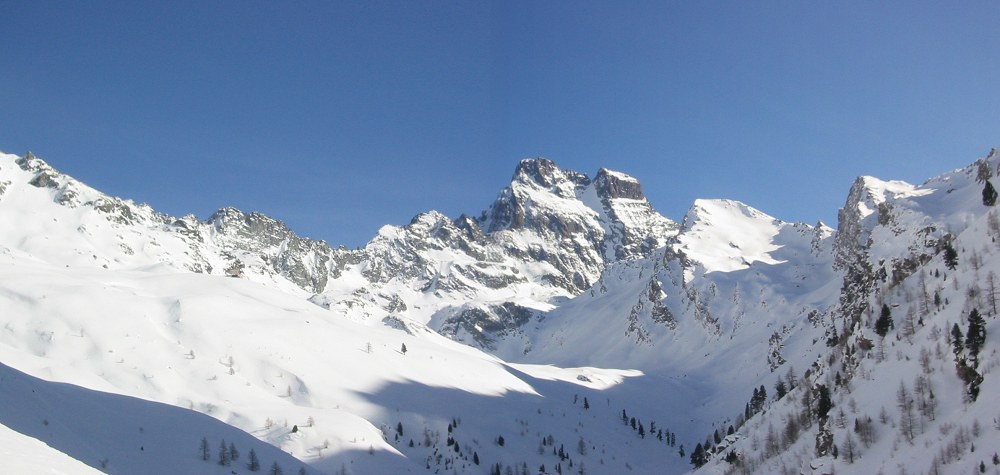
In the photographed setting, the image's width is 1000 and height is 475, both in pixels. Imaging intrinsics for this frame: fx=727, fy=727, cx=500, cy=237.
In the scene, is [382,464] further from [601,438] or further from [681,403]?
[681,403]

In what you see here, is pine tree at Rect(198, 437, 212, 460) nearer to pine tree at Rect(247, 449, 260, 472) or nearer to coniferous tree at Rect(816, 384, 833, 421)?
pine tree at Rect(247, 449, 260, 472)

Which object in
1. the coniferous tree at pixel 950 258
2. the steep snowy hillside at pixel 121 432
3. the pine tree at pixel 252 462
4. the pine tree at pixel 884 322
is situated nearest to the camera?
the steep snowy hillside at pixel 121 432

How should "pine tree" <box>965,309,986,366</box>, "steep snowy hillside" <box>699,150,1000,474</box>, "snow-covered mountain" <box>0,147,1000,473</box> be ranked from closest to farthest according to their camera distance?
"steep snowy hillside" <box>699,150,1000,474</box> → "pine tree" <box>965,309,986,366</box> → "snow-covered mountain" <box>0,147,1000,473</box>

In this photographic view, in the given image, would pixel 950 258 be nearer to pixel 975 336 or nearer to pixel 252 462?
pixel 975 336

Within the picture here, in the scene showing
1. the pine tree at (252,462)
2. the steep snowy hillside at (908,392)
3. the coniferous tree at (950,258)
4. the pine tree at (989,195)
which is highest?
the pine tree at (989,195)

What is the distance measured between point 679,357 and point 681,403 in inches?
2156

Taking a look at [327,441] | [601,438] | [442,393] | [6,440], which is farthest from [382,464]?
[601,438]

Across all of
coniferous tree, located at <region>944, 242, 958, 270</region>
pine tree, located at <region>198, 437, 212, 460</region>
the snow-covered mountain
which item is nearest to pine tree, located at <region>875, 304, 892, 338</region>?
the snow-covered mountain

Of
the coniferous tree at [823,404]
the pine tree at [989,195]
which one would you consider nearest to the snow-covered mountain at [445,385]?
the pine tree at [989,195]

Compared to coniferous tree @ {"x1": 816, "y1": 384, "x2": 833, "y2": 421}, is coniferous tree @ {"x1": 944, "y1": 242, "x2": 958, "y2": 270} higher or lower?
coniferous tree @ {"x1": 944, "y1": 242, "x2": 958, "y2": 270}

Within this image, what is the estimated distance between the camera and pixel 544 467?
230 feet

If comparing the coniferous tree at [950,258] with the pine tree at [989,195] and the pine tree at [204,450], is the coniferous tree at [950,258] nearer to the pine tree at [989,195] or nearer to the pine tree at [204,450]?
→ the pine tree at [989,195]

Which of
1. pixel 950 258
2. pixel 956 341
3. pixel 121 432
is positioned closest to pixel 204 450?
pixel 121 432

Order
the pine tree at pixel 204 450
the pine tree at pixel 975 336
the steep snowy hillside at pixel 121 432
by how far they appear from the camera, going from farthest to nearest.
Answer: the pine tree at pixel 204 450 < the steep snowy hillside at pixel 121 432 < the pine tree at pixel 975 336
